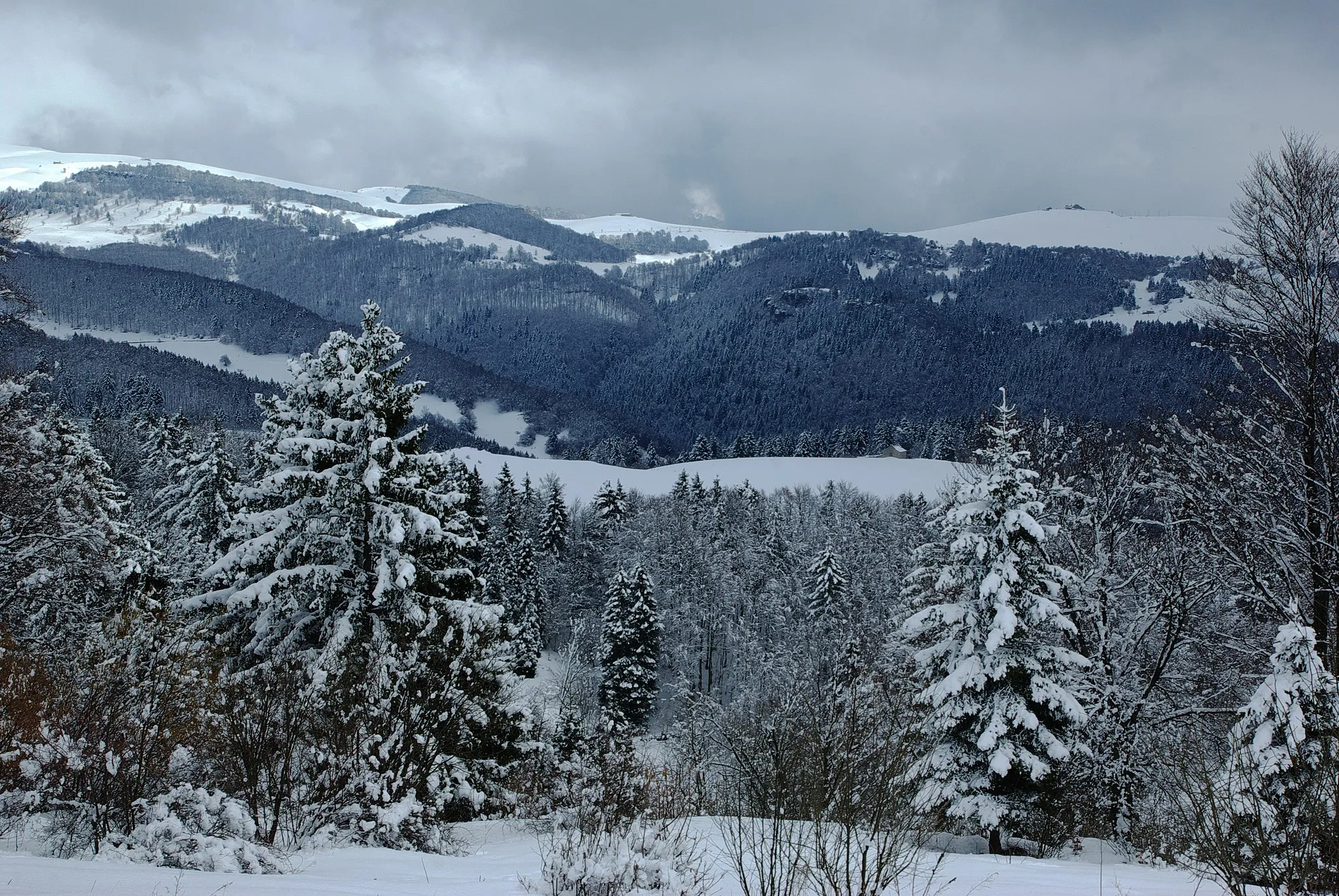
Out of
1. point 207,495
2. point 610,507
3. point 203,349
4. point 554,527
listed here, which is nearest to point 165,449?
point 207,495

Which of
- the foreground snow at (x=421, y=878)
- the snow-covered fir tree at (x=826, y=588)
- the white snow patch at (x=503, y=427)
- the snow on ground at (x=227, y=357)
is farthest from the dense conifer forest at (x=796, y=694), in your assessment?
the snow on ground at (x=227, y=357)

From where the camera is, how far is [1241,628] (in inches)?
644

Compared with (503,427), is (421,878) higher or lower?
lower

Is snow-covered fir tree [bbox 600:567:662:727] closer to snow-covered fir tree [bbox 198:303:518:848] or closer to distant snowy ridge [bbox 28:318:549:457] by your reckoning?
snow-covered fir tree [bbox 198:303:518:848]

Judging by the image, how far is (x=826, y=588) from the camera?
48875mm

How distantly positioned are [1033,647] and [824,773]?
32.9 feet

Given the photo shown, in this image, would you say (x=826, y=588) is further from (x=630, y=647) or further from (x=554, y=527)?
(x=554, y=527)

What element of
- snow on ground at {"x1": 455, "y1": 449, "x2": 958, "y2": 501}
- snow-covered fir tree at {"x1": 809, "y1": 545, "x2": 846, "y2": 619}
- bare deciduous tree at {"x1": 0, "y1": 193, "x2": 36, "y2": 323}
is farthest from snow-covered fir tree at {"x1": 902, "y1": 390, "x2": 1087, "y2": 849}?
snow on ground at {"x1": 455, "y1": 449, "x2": 958, "y2": 501}

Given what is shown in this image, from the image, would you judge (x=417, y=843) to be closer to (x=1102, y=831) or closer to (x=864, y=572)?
(x=1102, y=831)

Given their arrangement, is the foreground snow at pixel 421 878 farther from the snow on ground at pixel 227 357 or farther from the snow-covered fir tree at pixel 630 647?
the snow on ground at pixel 227 357

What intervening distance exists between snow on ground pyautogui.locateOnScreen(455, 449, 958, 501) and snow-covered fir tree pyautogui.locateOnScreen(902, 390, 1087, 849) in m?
82.7

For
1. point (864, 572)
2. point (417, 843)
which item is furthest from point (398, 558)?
point (864, 572)

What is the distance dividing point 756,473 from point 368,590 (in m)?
95.3

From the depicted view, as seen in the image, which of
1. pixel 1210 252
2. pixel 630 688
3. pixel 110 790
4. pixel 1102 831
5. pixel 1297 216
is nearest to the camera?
pixel 110 790
